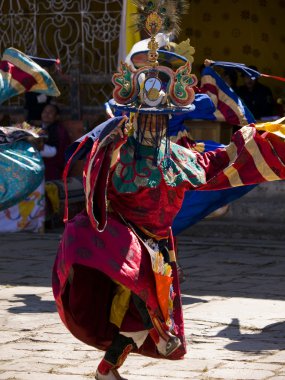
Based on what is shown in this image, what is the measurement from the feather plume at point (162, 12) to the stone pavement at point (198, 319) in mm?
1835

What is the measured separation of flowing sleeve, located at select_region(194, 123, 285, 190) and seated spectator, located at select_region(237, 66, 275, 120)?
7.36m

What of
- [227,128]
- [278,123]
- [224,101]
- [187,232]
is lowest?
[187,232]

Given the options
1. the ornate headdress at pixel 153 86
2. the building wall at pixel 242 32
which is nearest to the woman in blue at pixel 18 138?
the ornate headdress at pixel 153 86

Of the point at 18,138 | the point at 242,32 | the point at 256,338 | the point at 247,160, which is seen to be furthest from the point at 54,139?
the point at 247,160

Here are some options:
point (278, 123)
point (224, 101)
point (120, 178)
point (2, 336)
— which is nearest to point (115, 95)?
point (120, 178)

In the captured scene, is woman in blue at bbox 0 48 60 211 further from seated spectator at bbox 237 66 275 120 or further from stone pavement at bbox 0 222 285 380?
seated spectator at bbox 237 66 275 120

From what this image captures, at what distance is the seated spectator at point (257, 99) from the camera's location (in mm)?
13766

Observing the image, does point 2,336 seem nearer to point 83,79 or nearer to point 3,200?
point 3,200

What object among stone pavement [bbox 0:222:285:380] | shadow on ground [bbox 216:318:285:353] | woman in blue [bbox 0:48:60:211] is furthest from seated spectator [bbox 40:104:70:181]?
shadow on ground [bbox 216:318:285:353]

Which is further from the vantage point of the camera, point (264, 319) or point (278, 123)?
point (264, 319)

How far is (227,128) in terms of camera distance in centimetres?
1316

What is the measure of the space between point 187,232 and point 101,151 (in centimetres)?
686

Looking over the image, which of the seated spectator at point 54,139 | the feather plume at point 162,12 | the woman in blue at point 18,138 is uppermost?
the feather plume at point 162,12

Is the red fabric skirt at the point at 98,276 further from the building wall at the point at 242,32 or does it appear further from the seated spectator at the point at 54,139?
the building wall at the point at 242,32
